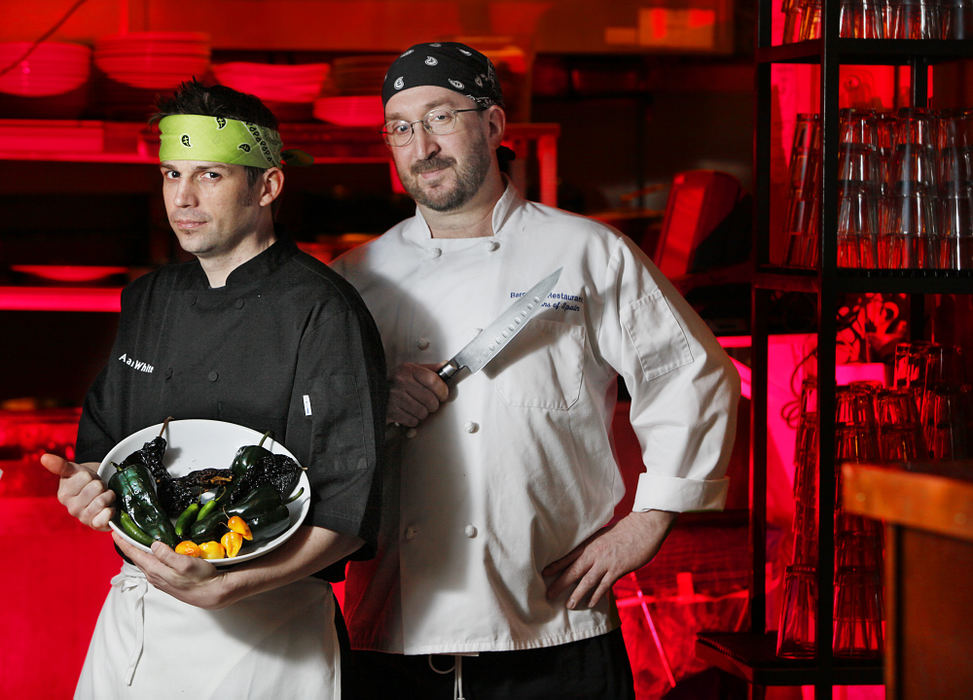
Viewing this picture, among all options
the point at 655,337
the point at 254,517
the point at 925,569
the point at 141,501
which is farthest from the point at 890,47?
the point at 141,501

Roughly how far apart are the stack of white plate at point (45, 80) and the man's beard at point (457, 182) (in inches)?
57.0

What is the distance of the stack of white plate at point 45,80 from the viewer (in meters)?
2.95

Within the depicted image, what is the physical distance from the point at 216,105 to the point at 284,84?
1431 millimetres

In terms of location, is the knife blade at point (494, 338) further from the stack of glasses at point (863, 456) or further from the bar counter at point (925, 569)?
the bar counter at point (925, 569)

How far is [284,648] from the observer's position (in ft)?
5.37

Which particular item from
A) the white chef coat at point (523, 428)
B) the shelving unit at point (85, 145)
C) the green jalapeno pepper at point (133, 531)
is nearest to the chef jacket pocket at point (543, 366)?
the white chef coat at point (523, 428)

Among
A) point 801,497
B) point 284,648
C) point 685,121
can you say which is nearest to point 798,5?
point 801,497

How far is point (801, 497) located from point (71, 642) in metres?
1.66

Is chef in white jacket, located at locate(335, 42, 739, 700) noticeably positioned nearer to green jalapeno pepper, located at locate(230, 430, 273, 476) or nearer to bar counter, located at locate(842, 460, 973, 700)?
green jalapeno pepper, located at locate(230, 430, 273, 476)

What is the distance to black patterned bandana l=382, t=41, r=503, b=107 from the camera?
1.85m

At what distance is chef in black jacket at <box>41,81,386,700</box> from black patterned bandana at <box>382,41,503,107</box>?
0.88 ft

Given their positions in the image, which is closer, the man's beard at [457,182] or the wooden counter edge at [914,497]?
the wooden counter edge at [914,497]

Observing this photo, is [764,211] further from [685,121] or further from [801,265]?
[685,121]

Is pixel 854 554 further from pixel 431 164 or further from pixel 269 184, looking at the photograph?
pixel 269 184
